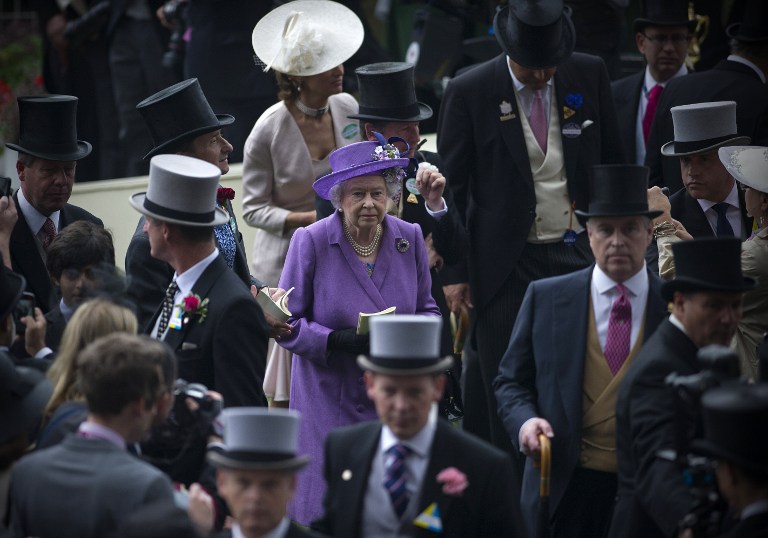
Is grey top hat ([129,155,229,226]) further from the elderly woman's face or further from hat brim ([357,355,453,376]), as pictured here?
hat brim ([357,355,453,376])

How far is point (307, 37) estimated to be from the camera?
855 centimetres

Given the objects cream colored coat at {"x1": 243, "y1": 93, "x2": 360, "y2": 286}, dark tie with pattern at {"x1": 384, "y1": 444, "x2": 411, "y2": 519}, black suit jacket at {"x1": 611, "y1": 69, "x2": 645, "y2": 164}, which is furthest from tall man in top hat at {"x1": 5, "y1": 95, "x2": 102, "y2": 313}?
black suit jacket at {"x1": 611, "y1": 69, "x2": 645, "y2": 164}

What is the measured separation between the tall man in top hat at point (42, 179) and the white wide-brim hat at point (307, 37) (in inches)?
46.4

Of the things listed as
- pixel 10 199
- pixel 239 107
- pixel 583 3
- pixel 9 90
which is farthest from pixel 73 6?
pixel 10 199

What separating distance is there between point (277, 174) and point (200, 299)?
2451mm

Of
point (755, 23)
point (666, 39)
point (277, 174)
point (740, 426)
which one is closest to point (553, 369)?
point (740, 426)

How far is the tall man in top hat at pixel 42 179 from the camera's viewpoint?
7.58m

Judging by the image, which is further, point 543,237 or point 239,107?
point 239,107

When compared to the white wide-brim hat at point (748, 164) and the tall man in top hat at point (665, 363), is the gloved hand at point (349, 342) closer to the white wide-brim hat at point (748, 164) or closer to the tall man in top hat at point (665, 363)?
the tall man in top hat at point (665, 363)

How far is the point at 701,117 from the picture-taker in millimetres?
7801

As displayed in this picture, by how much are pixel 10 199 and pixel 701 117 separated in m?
3.56

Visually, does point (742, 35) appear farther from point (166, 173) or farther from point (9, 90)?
point (9, 90)

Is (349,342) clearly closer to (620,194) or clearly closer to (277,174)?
(620,194)

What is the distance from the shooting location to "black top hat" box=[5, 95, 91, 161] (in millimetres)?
7875
